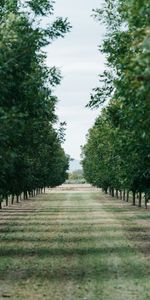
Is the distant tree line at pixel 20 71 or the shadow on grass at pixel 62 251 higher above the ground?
the distant tree line at pixel 20 71

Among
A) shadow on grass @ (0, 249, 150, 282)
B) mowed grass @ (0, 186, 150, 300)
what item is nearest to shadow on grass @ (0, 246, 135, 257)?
mowed grass @ (0, 186, 150, 300)

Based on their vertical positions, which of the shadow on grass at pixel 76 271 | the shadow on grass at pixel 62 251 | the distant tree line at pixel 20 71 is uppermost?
the distant tree line at pixel 20 71

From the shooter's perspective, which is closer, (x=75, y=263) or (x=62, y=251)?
(x=75, y=263)

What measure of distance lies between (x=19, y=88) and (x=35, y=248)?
281 inches

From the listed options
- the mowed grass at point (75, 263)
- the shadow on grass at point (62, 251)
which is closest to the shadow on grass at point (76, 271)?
the mowed grass at point (75, 263)

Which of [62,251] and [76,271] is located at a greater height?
[62,251]

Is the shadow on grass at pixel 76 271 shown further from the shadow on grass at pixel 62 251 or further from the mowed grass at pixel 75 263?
the shadow on grass at pixel 62 251

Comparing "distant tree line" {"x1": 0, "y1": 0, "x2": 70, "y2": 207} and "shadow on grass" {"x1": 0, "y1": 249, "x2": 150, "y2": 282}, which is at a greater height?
"distant tree line" {"x1": 0, "y1": 0, "x2": 70, "y2": 207}

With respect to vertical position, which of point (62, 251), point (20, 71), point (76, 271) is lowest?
point (76, 271)

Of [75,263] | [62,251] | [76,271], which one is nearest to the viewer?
[76,271]

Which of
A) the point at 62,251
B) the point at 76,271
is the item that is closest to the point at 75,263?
the point at 76,271

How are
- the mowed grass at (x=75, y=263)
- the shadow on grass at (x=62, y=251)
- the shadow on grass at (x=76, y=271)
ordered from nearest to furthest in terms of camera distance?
the mowed grass at (x=75, y=263)
the shadow on grass at (x=76, y=271)
the shadow on grass at (x=62, y=251)

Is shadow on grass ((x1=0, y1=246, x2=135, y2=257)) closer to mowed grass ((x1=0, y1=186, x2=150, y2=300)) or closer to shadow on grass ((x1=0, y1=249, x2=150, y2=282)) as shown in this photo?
mowed grass ((x1=0, y1=186, x2=150, y2=300))

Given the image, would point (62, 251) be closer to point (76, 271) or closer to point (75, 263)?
point (75, 263)
